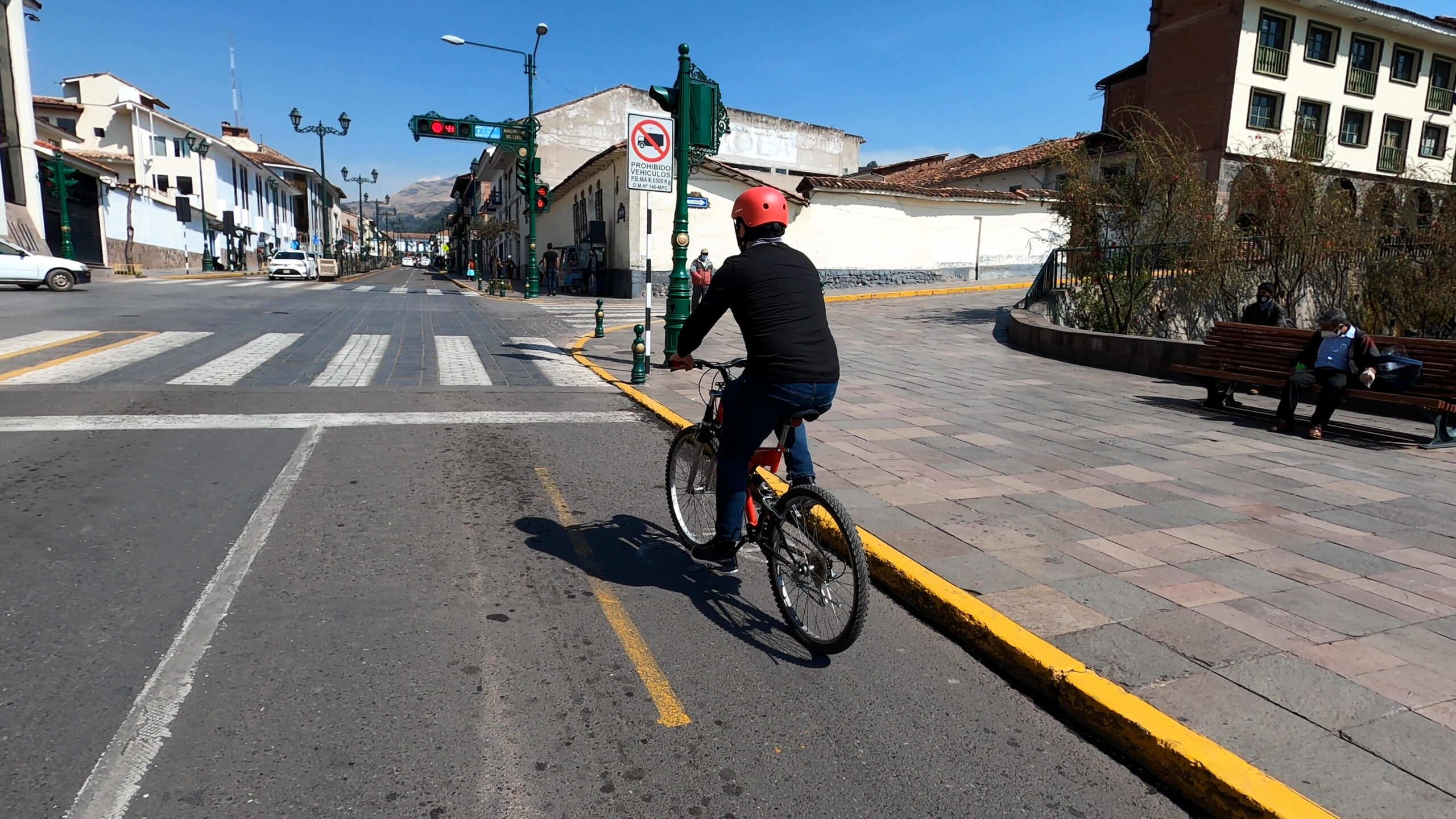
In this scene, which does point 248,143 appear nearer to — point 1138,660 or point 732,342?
point 732,342

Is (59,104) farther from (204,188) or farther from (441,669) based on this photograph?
(441,669)

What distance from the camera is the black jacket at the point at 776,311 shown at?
3.38 m

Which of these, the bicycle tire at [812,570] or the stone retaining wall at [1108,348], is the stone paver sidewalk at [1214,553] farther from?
the stone retaining wall at [1108,348]

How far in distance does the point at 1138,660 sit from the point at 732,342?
11.2 metres

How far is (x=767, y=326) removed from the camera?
3.39 m

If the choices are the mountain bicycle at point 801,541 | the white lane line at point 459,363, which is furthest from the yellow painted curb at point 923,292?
the mountain bicycle at point 801,541

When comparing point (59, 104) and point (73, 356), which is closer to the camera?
point (73, 356)

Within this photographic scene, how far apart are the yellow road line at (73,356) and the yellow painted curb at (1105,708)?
31.5 feet

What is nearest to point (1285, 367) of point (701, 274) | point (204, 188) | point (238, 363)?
point (701, 274)

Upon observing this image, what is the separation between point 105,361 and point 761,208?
9.86 m

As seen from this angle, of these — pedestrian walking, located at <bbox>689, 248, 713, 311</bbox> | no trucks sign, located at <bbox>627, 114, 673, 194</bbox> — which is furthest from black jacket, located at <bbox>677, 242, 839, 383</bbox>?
pedestrian walking, located at <bbox>689, 248, 713, 311</bbox>

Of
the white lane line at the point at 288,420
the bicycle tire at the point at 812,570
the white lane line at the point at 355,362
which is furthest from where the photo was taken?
the white lane line at the point at 355,362

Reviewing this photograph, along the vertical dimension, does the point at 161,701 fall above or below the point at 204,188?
below

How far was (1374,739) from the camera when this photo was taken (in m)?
2.70
